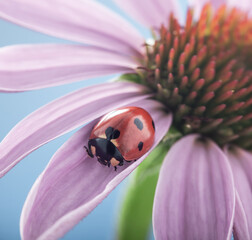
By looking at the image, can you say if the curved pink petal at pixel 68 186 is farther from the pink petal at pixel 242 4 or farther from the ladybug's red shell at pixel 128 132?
the pink petal at pixel 242 4

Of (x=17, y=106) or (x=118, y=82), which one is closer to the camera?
(x=118, y=82)

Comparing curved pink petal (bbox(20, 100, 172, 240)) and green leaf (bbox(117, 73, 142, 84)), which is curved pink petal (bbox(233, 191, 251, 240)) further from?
green leaf (bbox(117, 73, 142, 84))

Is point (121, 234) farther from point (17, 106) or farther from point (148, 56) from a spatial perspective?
point (17, 106)

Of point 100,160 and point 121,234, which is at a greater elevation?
point 100,160

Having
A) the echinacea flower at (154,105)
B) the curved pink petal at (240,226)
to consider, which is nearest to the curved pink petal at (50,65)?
the echinacea flower at (154,105)

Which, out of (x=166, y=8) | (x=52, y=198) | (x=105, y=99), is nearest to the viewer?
(x=52, y=198)

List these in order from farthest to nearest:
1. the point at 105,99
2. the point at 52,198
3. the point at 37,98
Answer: the point at 37,98
the point at 105,99
the point at 52,198

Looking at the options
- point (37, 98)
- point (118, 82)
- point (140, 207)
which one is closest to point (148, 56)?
point (118, 82)

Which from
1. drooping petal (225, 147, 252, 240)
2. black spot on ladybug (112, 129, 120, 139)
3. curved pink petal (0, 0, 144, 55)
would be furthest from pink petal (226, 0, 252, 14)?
black spot on ladybug (112, 129, 120, 139)
